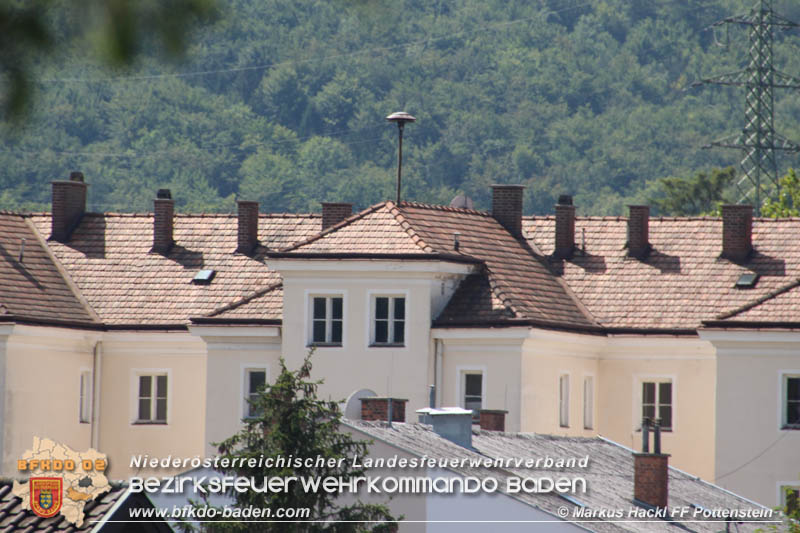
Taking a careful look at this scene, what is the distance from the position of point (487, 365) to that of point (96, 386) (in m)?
10.7

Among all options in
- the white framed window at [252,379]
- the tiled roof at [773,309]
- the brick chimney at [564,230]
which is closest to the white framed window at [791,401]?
the tiled roof at [773,309]

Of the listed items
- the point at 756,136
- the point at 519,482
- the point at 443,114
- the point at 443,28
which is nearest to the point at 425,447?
the point at 519,482

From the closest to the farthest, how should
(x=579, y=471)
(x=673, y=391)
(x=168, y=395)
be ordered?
(x=579, y=471), (x=673, y=391), (x=168, y=395)

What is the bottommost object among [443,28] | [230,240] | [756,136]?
[230,240]

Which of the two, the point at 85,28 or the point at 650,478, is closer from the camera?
the point at 85,28

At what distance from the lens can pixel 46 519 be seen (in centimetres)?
1936

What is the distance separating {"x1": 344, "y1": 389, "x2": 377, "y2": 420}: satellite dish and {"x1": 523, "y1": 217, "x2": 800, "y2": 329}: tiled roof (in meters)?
7.71

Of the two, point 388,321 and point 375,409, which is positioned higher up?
point 388,321

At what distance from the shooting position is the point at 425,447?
107 feet

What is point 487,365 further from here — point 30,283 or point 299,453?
point 299,453

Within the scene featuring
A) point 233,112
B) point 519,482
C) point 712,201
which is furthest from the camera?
point 233,112

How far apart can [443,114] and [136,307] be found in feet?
274

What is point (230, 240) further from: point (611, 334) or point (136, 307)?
point (611, 334)

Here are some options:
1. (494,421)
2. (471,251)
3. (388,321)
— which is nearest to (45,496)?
(494,421)
